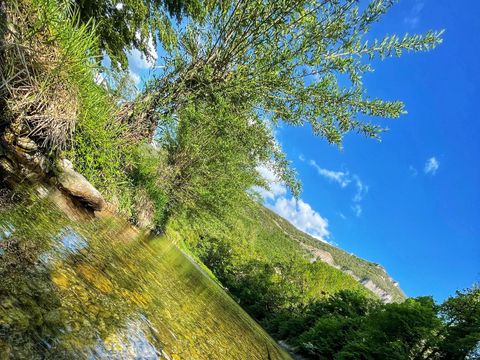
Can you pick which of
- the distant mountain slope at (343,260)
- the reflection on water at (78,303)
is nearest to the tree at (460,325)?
the reflection on water at (78,303)

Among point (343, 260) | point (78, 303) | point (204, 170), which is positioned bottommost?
point (78, 303)

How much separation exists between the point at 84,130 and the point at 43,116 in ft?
4.81

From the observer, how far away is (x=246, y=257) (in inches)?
1806

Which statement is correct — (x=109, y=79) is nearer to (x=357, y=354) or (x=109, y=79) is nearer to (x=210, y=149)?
(x=210, y=149)

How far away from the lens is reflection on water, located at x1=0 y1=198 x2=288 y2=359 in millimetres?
2828

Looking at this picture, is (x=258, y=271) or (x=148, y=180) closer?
(x=148, y=180)

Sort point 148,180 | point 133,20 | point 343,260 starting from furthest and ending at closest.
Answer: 1. point 343,260
2. point 148,180
3. point 133,20

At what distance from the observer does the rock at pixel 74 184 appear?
8.55 m

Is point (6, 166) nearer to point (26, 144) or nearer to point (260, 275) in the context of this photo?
point (26, 144)

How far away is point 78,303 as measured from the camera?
3799mm

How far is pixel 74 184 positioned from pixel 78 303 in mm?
5545

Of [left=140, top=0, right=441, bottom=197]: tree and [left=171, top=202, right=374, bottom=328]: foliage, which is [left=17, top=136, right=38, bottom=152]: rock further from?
[left=171, top=202, right=374, bottom=328]: foliage

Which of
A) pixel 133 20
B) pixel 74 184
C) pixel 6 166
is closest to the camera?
pixel 6 166

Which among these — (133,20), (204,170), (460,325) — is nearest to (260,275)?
(204,170)
